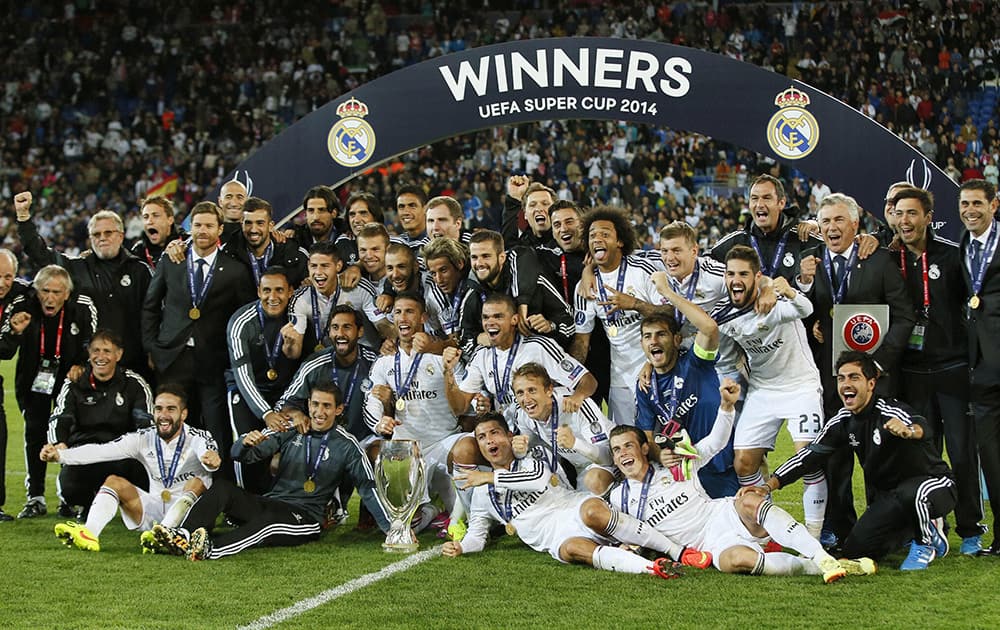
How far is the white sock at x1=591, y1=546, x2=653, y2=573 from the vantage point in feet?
17.5

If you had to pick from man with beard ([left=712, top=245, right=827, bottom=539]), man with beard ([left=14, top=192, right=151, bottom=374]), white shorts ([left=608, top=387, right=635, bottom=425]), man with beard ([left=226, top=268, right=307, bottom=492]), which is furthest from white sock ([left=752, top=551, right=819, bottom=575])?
man with beard ([left=14, top=192, right=151, bottom=374])

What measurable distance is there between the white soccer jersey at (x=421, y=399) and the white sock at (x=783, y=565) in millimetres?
1976

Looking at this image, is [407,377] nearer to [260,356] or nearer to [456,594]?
[260,356]

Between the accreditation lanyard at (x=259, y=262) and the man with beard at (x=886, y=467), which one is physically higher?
the accreditation lanyard at (x=259, y=262)

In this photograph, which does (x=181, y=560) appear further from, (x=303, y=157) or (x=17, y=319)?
(x=303, y=157)

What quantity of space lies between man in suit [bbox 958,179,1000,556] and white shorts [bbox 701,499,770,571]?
109 cm

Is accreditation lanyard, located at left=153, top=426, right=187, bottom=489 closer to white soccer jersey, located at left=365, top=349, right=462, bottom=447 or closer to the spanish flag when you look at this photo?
white soccer jersey, located at left=365, top=349, right=462, bottom=447

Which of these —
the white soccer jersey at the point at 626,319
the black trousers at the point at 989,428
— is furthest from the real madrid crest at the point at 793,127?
the black trousers at the point at 989,428

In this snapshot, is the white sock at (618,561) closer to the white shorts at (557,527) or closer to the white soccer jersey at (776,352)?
the white shorts at (557,527)

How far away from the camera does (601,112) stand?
7.86 m

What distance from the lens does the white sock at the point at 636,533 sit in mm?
5574

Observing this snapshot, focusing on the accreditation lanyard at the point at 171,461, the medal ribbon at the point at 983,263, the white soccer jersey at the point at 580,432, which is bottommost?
the accreditation lanyard at the point at 171,461

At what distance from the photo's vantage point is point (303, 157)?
27.6 ft

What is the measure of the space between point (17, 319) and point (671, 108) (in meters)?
4.19
